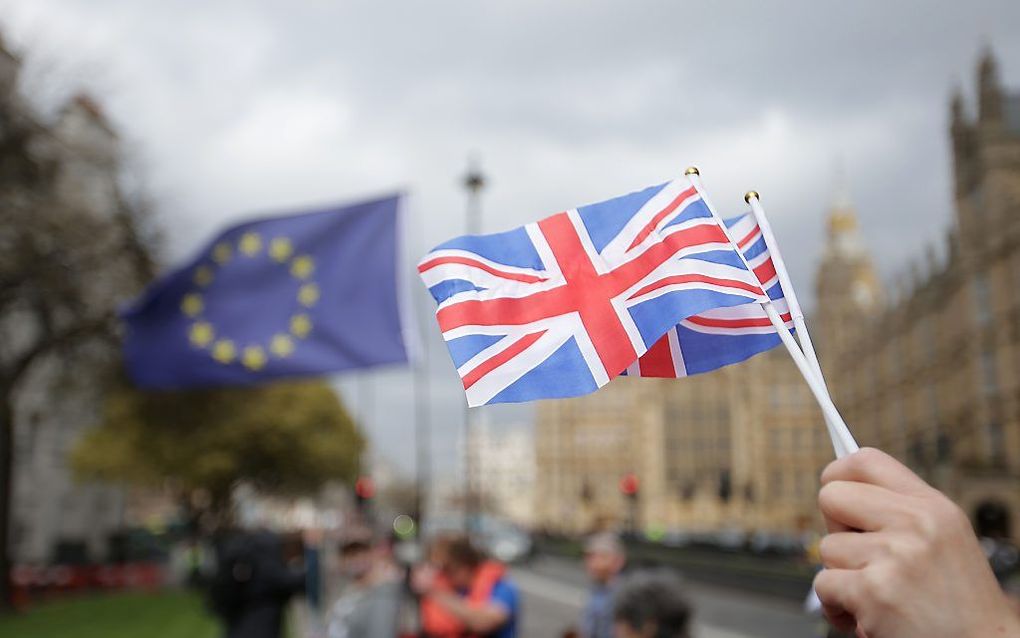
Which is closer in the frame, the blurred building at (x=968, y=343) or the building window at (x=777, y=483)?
the blurred building at (x=968, y=343)

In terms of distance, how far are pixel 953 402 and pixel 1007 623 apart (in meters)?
60.0

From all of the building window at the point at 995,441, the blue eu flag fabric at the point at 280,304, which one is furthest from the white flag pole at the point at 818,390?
the building window at the point at 995,441

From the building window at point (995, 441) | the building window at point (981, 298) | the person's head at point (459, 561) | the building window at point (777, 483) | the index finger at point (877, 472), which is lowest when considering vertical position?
the building window at point (777, 483)

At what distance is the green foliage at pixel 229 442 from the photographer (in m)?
31.3

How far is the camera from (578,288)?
2.31m

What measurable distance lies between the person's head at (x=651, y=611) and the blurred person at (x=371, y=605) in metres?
1.58

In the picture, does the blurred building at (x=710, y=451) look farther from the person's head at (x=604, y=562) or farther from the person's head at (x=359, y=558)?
the person's head at (x=604, y=562)

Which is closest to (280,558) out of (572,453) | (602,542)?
(602,542)

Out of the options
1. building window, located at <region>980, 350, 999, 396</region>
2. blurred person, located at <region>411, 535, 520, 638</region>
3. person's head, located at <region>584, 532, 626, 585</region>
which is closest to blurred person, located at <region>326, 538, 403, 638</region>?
blurred person, located at <region>411, 535, 520, 638</region>

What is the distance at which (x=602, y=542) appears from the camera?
6.76 meters

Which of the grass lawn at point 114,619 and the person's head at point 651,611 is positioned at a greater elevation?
the person's head at point 651,611

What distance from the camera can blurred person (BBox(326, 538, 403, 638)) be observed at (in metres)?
5.56

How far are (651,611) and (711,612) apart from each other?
1928cm

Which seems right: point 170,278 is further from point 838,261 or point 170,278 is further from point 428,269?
point 838,261
